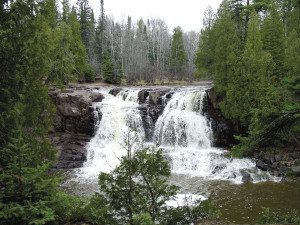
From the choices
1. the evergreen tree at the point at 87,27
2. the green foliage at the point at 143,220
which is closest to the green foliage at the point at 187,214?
the green foliage at the point at 143,220

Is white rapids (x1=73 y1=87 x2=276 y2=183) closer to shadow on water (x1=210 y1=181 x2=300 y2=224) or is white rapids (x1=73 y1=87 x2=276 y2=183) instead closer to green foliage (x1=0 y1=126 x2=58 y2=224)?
shadow on water (x1=210 y1=181 x2=300 y2=224)

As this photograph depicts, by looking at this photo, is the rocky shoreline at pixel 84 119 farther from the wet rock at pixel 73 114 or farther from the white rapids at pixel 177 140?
the white rapids at pixel 177 140

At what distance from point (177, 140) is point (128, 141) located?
17170 mm

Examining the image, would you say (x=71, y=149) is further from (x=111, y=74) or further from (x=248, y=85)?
(x=111, y=74)

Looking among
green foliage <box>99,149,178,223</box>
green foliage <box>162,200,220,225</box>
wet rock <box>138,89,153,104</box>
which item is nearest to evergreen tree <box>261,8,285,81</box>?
wet rock <box>138,89,153,104</box>

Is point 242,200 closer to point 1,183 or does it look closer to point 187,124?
point 187,124

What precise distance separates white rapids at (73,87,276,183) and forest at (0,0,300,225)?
78.9 inches

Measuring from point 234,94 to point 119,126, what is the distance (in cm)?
906

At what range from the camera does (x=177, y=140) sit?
24.8m

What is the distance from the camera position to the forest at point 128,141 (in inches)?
275

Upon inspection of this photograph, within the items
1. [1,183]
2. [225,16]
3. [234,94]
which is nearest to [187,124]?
[234,94]

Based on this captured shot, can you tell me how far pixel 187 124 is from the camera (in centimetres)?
2514

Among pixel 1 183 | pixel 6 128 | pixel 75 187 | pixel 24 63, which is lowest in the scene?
pixel 75 187

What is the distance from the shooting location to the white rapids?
67.6 feet
